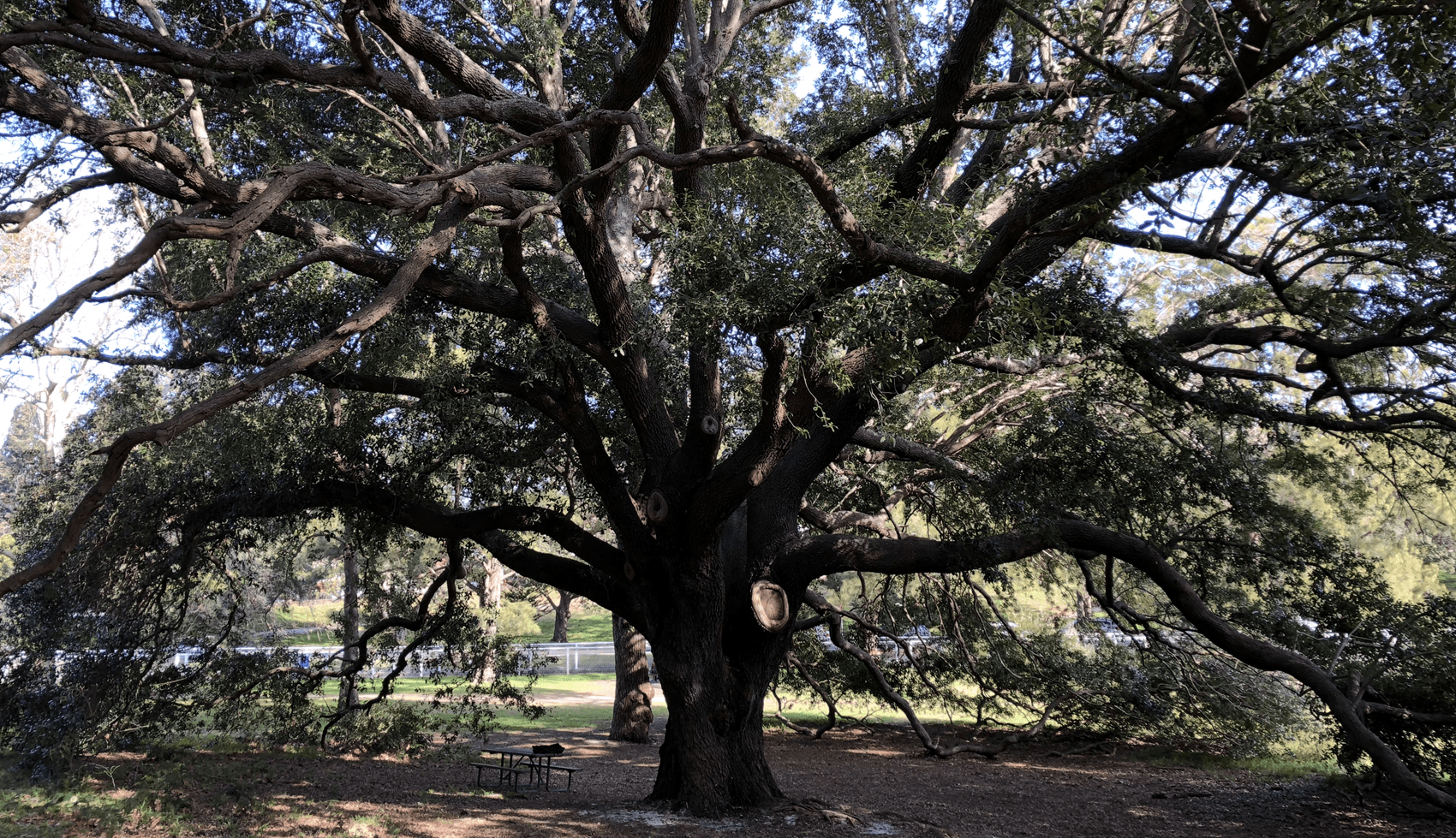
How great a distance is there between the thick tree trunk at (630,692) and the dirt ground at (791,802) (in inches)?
64.9

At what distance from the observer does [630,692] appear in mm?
14414

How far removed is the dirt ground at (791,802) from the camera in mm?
7477

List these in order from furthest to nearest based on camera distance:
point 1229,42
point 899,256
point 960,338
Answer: point 960,338, point 899,256, point 1229,42

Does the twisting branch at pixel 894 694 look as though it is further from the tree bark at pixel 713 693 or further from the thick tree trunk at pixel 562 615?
the thick tree trunk at pixel 562 615

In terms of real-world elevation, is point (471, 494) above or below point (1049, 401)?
below

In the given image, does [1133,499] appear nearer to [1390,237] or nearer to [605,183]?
[1390,237]

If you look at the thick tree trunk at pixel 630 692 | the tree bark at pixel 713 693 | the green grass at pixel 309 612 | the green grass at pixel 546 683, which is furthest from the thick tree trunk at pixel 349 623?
the green grass at pixel 309 612

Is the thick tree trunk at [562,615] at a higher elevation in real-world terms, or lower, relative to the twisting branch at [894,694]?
higher

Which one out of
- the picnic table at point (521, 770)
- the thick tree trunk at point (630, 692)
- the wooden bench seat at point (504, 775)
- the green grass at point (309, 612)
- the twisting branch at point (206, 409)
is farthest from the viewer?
the green grass at point (309, 612)

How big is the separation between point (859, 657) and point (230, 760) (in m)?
7.51

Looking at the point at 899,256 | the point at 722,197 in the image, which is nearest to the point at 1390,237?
the point at 899,256

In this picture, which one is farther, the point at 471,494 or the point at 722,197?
the point at 471,494

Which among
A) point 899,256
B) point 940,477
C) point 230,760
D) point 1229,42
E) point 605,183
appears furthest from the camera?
point 230,760

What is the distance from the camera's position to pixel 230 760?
34.8ft
